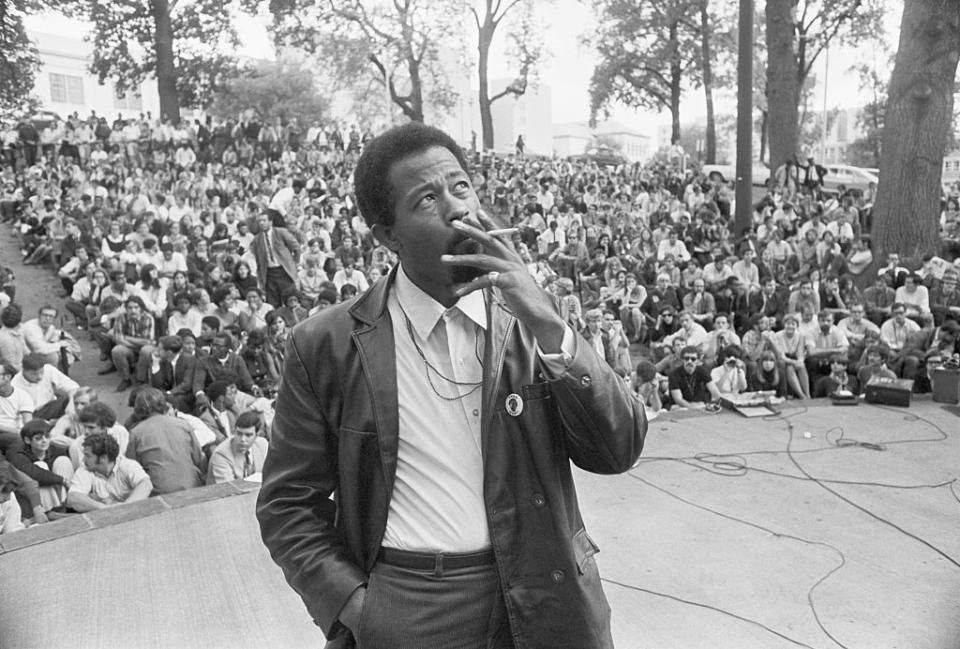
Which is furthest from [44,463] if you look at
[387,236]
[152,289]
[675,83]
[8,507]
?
[675,83]

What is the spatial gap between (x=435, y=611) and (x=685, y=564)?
2806 mm

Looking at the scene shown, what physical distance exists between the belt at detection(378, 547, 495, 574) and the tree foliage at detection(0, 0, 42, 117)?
20732 millimetres

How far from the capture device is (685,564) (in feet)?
13.2

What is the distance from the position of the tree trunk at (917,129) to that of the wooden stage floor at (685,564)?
9.71 m

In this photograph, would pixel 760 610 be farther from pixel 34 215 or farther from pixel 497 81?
pixel 497 81

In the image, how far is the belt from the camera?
1522 millimetres

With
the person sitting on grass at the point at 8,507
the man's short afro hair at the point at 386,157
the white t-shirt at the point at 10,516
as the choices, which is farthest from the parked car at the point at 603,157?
the man's short afro hair at the point at 386,157

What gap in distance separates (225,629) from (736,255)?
12277 millimetres

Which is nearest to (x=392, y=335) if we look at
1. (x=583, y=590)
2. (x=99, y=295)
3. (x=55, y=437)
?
(x=583, y=590)

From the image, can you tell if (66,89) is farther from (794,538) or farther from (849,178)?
(794,538)

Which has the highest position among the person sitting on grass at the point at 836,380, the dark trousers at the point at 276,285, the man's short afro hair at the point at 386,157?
the man's short afro hair at the point at 386,157

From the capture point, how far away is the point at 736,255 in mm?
14297

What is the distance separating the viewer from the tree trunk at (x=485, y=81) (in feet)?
105

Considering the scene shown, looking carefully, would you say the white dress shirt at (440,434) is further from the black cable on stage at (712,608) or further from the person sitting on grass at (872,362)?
the person sitting on grass at (872,362)
